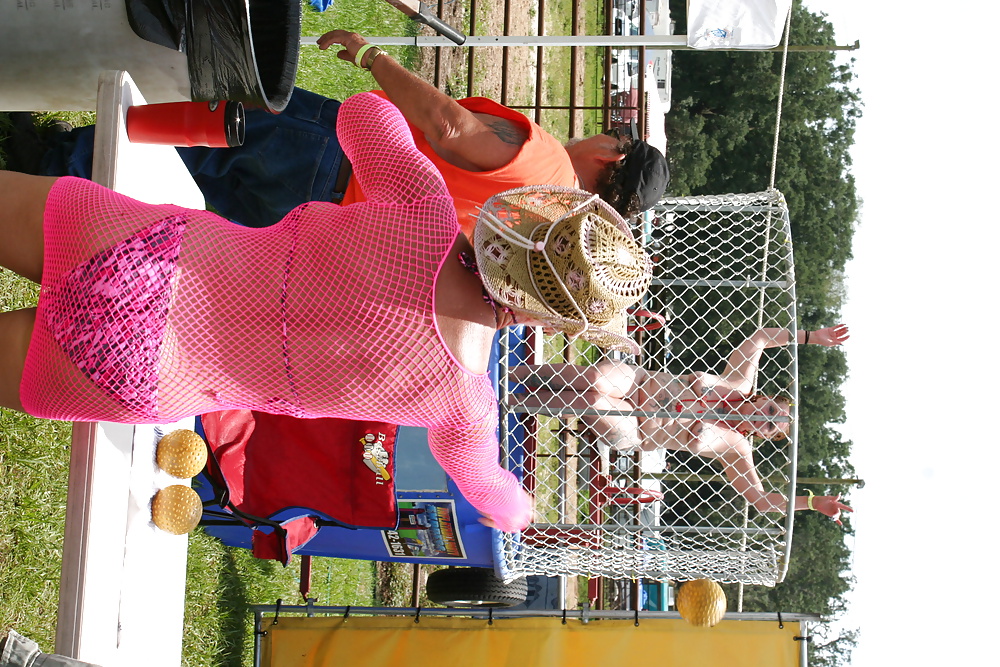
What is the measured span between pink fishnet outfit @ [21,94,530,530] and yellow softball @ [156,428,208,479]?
0.79m

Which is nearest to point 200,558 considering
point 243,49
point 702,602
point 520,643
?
point 520,643

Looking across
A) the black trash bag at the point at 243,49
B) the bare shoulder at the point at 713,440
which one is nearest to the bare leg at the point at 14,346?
the black trash bag at the point at 243,49

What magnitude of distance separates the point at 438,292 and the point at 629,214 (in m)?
1.45

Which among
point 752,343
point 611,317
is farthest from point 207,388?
point 752,343

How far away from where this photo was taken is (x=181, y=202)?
268cm

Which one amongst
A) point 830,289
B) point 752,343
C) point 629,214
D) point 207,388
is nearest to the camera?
point 207,388

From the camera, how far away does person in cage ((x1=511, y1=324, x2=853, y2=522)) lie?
3.72 m

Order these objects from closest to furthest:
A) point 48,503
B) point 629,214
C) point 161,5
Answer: point 161,5, point 629,214, point 48,503

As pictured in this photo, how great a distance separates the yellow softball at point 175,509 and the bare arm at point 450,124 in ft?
4.68

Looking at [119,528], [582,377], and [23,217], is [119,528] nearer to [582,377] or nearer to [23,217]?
[23,217]

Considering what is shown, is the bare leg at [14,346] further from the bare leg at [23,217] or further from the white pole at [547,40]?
the white pole at [547,40]

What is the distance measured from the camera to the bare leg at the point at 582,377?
3.70m

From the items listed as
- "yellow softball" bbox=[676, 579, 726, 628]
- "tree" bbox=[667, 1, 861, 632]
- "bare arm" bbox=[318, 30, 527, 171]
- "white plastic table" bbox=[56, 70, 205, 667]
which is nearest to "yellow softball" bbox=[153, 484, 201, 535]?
"white plastic table" bbox=[56, 70, 205, 667]

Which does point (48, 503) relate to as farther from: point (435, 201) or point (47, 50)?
point (435, 201)
